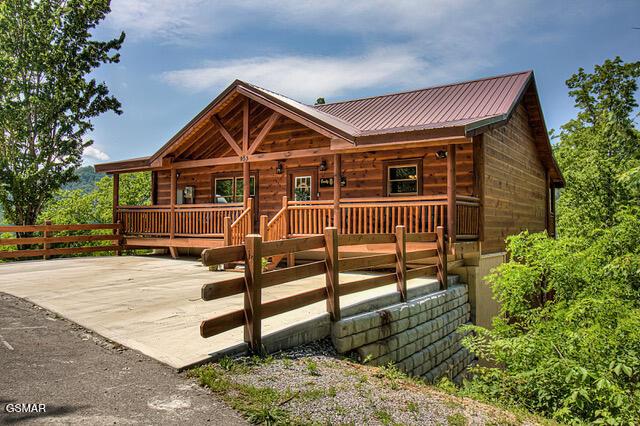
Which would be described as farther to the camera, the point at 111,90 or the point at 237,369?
the point at 111,90

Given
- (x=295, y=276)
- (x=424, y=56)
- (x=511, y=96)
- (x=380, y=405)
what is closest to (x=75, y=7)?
(x=424, y=56)

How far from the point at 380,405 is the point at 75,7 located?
22199mm

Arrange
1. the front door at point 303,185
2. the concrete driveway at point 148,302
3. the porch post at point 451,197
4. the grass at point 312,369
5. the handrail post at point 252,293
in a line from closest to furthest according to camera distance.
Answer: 1. the grass at point 312,369
2. the handrail post at point 252,293
3. the concrete driveway at point 148,302
4. the porch post at point 451,197
5. the front door at point 303,185

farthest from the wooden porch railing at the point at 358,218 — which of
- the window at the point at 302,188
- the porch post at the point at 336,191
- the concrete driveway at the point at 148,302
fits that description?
the window at the point at 302,188

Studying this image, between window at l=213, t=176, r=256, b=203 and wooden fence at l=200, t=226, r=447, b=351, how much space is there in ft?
30.0

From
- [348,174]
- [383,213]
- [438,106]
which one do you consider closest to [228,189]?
[348,174]

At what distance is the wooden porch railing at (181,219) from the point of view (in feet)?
43.2

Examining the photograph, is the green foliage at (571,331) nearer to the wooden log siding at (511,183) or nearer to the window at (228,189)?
the wooden log siding at (511,183)

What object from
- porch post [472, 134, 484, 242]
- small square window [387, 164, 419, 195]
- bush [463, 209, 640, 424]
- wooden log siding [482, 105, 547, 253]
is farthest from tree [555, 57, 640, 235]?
bush [463, 209, 640, 424]

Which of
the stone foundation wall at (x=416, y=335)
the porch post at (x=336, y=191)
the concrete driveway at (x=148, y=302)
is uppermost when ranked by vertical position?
the porch post at (x=336, y=191)

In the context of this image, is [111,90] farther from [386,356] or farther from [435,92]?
[386,356]

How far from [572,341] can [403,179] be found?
22.8ft

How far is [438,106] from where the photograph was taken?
43.6 feet

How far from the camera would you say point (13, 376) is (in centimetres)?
366
